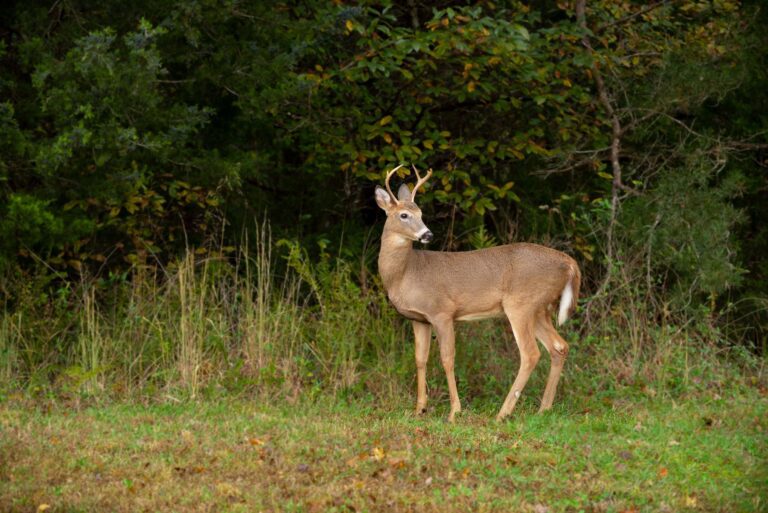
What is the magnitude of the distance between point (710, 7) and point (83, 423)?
8235mm

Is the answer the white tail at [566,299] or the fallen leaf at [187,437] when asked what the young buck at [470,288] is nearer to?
the white tail at [566,299]

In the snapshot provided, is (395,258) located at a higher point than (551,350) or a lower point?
higher

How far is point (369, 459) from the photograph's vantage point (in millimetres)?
6738

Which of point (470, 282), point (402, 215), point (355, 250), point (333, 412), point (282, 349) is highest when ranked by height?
point (402, 215)

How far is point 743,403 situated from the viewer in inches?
335

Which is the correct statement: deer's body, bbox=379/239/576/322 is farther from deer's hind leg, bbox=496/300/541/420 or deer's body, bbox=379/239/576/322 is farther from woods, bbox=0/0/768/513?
woods, bbox=0/0/768/513

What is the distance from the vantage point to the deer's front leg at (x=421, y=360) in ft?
28.1

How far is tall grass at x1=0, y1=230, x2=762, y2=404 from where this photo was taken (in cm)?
884

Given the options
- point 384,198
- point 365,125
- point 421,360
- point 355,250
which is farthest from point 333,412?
point 365,125

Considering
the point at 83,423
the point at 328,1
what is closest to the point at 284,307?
the point at 83,423

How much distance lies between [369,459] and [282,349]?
→ 259cm

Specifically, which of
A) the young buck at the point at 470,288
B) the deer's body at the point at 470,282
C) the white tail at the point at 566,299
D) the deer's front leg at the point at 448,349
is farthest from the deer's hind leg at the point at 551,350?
the deer's front leg at the point at 448,349

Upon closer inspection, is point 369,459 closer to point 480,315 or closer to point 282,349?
point 480,315

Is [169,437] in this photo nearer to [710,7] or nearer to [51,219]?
[51,219]
